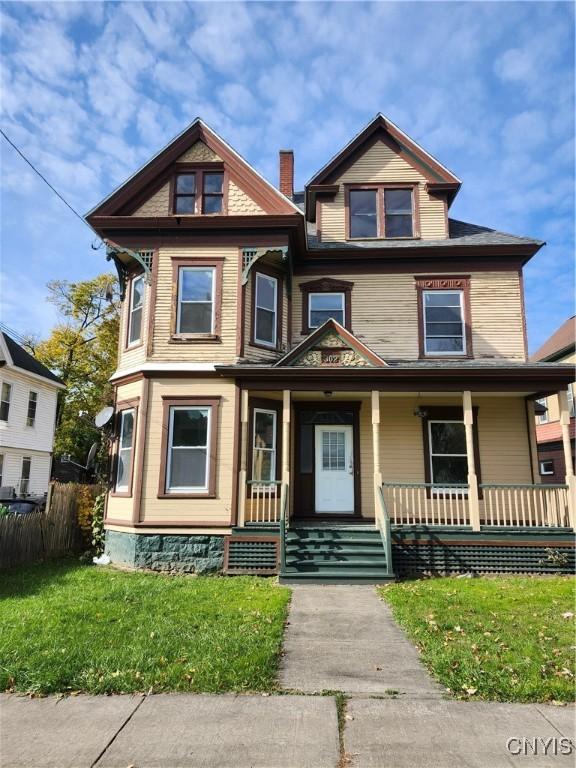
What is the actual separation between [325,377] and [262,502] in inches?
118

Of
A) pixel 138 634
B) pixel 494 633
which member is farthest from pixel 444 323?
pixel 138 634

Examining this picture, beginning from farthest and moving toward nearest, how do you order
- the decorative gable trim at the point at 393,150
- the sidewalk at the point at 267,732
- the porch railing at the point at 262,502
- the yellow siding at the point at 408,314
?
the decorative gable trim at the point at 393,150, the yellow siding at the point at 408,314, the porch railing at the point at 262,502, the sidewalk at the point at 267,732

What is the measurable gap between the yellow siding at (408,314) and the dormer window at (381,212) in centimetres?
135

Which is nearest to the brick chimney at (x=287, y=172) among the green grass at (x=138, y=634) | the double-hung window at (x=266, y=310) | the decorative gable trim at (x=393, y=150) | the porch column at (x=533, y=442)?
the decorative gable trim at (x=393, y=150)

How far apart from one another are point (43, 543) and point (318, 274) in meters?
9.07

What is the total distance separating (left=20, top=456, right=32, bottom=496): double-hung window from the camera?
2416 cm

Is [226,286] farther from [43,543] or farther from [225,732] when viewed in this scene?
[225,732]

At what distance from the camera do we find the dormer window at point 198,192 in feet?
39.4

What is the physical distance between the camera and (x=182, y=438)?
10891mm

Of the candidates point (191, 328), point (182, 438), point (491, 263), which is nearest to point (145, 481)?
point (182, 438)

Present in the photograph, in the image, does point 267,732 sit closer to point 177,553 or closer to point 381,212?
point 177,553

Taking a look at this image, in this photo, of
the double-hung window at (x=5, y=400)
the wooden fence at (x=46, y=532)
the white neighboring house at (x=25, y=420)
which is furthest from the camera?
the white neighboring house at (x=25, y=420)

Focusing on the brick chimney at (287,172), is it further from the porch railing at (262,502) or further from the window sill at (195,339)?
the porch railing at (262,502)

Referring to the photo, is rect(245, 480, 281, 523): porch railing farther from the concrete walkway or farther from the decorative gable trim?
the decorative gable trim
